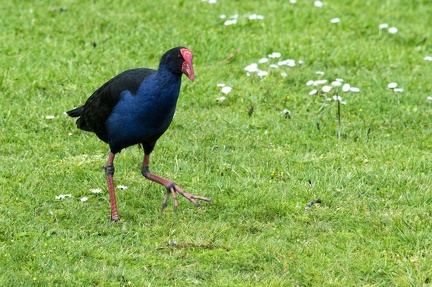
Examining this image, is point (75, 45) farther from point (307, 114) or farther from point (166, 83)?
point (166, 83)

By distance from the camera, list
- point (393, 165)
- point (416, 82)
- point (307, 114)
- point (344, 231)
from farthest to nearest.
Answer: point (416, 82) < point (307, 114) < point (393, 165) < point (344, 231)

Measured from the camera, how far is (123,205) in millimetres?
6438

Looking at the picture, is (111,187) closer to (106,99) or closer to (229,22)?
(106,99)

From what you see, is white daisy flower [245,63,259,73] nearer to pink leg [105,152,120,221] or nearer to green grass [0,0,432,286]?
green grass [0,0,432,286]

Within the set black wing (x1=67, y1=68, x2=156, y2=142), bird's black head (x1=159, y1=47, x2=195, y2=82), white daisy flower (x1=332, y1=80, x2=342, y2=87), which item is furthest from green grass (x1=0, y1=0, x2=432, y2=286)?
bird's black head (x1=159, y1=47, x2=195, y2=82)

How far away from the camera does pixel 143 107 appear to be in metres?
6.00

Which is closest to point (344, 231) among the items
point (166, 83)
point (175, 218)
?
point (175, 218)

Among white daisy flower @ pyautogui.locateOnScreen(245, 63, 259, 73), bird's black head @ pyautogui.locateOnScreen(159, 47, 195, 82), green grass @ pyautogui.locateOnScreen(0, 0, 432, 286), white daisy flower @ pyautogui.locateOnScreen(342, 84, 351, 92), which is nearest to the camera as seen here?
green grass @ pyautogui.locateOnScreen(0, 0, 432, 286)

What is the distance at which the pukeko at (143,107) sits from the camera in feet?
19.6

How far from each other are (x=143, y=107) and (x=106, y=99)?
48 cm

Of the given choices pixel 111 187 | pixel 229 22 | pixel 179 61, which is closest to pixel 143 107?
pixel 179 61

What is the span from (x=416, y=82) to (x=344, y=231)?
11.4 feet

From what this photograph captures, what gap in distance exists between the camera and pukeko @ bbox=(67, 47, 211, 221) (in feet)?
19.6

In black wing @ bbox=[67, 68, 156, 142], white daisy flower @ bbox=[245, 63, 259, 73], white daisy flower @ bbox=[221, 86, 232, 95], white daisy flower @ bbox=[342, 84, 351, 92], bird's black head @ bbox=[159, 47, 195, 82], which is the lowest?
white daisy flower @ bbox=[342, 84, 351, 92]
